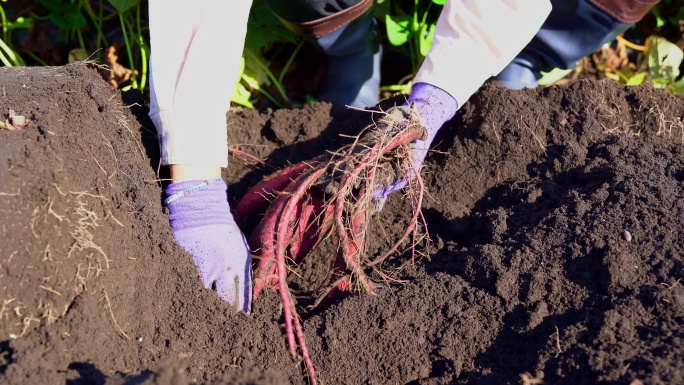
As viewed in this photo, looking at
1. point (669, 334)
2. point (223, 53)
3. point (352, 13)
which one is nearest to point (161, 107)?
point (223, 53)

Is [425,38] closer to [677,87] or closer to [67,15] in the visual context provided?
[677,87]

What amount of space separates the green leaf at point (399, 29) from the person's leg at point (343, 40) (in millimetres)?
84

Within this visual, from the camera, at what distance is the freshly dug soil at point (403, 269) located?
1.22 m

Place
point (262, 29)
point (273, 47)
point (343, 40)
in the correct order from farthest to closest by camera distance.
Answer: point (273, 47) → point (262, 29) → point (343, 40)

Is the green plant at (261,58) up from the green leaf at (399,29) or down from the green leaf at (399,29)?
down

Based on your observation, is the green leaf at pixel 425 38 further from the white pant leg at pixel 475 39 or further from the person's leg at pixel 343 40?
the white pant leg at pixel 475 39

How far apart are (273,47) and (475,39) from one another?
3.89ft

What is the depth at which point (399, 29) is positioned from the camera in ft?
7.84

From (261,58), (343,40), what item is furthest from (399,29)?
(261,58)

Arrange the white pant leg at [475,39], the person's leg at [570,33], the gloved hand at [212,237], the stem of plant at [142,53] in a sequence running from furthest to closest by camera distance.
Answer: the stem of plant at [142,53]
the person's leg at [570,33]
the white pant leg at [475,39]
the gloved hand at [212,237]

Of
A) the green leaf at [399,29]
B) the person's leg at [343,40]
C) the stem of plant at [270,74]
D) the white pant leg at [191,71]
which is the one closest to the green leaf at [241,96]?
the stem of plant at [270,74]

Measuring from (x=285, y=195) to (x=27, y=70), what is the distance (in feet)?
2.48

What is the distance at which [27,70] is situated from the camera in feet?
5.44

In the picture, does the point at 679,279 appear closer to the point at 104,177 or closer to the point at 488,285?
the point at 488,285
